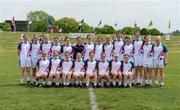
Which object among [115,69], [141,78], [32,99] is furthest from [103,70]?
[32,99]

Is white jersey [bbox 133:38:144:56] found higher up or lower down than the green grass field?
higher up

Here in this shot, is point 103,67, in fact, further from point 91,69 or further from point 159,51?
point 159,51

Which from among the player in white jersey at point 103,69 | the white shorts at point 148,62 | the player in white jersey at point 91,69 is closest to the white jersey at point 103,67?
the player in white jersey at point 103,69

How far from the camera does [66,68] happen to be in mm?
13883

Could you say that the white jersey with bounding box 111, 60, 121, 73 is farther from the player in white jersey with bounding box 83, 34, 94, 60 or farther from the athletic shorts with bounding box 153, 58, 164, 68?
the athletic shorts with bounding box 153, 58, 164, 68

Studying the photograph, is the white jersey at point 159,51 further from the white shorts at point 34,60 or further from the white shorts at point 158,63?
the white shorts at point 34,60

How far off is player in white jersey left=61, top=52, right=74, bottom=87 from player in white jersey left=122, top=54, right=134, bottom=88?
175cm

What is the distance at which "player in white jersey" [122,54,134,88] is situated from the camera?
13.8 meters

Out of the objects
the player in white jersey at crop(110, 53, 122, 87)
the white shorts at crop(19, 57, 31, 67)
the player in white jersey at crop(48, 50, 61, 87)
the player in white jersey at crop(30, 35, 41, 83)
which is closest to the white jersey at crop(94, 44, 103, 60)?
the player in white jersey at crop(110, 53, 122, 87)

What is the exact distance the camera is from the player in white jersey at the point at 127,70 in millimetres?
13805

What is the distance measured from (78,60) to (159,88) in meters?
2.84

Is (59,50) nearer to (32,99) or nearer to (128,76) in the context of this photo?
(128,76)

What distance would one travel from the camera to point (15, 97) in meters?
11.4

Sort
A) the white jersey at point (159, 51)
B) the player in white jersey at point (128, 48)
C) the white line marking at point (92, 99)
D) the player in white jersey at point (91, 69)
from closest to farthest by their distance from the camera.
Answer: the white line marking at point (92, 99)
the player in white jersey at point (91, 69)
the white jersey at point (159, 51)
the player in white jersey at point (128, 48)
